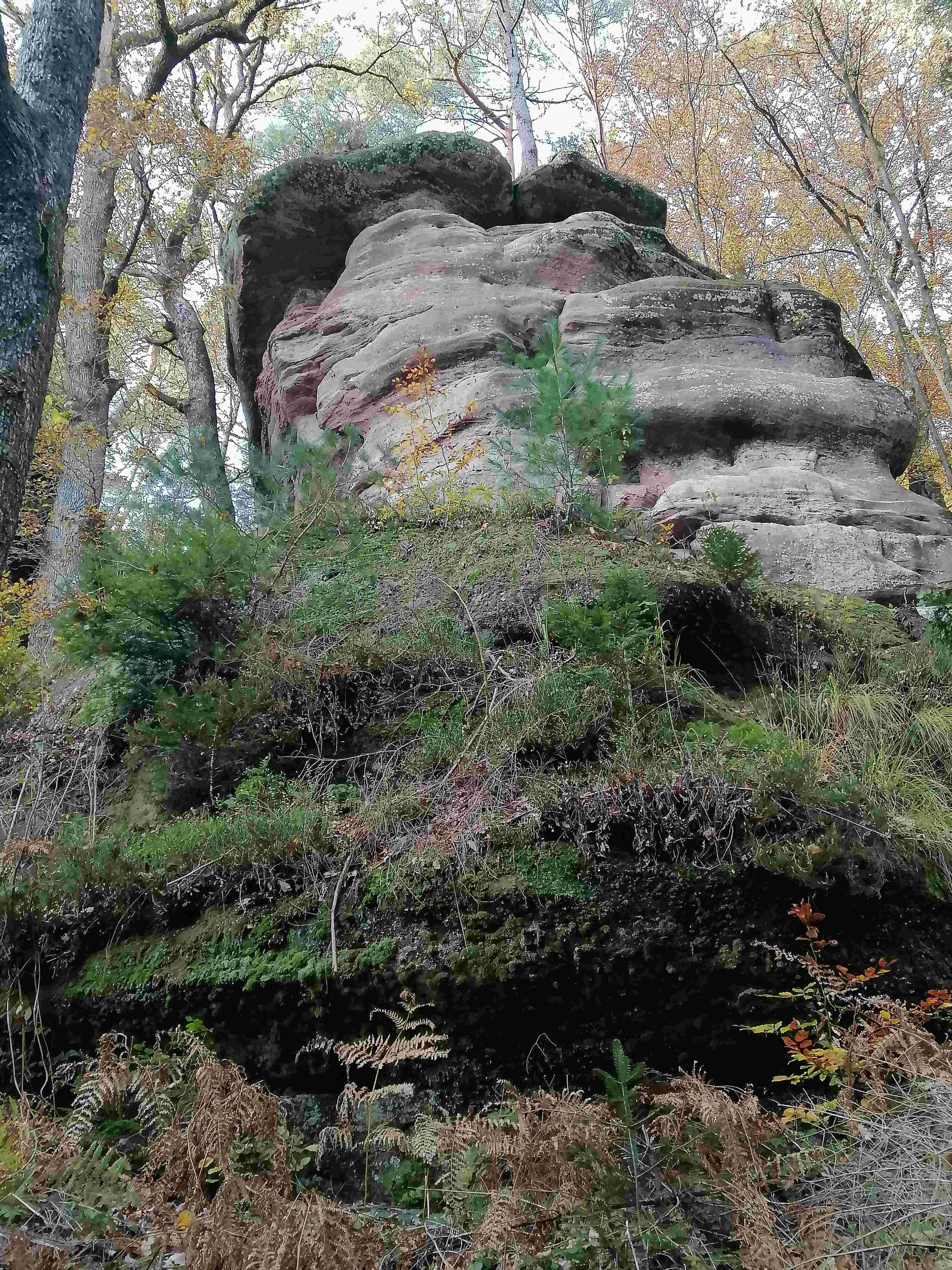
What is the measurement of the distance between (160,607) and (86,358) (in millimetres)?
7945

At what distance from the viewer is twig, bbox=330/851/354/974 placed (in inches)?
129

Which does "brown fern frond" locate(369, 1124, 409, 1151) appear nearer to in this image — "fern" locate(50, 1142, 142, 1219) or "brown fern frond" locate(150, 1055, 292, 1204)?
"brown fern frond" locate(150, 1055, 292, 1204)

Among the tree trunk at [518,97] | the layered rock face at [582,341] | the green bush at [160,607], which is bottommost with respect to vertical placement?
the green bush at [160,607]

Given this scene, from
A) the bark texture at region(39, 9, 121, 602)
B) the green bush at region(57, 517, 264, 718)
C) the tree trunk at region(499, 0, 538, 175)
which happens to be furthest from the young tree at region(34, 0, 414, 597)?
the tree trunk at region(499, 0, 538, 175)

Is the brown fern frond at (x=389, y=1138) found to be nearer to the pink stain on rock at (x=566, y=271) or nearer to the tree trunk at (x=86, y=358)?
the tree trunk at (x=86, y=358)

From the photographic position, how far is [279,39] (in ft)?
44.4

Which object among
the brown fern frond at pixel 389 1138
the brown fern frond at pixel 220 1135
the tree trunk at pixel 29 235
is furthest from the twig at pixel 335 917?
the tree trunk at pixel 29 235

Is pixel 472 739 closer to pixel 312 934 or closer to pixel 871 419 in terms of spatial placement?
pixel 312 934

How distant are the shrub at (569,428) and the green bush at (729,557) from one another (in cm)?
111

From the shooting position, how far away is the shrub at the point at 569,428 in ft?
19.8

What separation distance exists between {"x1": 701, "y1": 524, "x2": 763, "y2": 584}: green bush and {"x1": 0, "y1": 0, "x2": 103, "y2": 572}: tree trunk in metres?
4.24

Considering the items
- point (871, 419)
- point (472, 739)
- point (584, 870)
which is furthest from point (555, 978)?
point (871, 419)

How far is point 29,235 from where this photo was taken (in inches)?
157

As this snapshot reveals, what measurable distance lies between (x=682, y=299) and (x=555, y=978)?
8.71m
